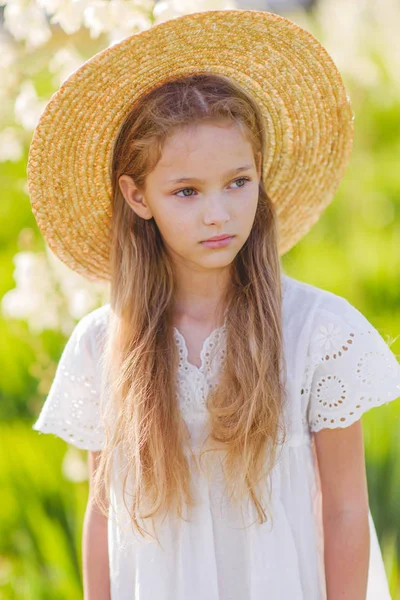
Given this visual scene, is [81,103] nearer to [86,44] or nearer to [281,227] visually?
[281,227]

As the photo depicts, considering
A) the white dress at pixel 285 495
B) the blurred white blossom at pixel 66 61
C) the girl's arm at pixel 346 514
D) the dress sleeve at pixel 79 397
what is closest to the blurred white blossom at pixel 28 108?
the blurred white blossom at pixel 66 61

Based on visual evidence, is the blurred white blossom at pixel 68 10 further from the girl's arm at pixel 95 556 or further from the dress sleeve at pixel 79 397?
the girl's arm at pixel 95 556

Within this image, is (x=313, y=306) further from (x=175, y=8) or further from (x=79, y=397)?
(x=175, y=8)

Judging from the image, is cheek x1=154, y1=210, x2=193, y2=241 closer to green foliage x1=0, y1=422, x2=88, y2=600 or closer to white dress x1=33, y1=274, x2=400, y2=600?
white dress x1=33, y1=274, x2=400, y2=600

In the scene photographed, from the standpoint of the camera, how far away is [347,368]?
1444 mm

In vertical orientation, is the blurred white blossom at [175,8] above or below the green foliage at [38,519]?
above

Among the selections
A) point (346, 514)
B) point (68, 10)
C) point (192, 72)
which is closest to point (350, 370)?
point (346, 514)

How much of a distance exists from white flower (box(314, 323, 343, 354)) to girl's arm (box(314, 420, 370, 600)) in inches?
6.2

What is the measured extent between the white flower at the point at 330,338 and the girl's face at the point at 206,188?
229 mm

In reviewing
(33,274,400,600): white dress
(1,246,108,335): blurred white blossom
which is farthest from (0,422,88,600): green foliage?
(33,274,400,600): white dress

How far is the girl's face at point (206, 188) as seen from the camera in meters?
1.38

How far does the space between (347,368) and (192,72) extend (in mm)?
641

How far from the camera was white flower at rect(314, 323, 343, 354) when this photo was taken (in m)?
1.45

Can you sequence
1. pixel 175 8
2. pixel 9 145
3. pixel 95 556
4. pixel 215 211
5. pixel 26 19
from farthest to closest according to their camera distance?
pixel 9 145 < pixel 26 19 < pixel 175 8 < pixel 95 556 < pixel 215 211
